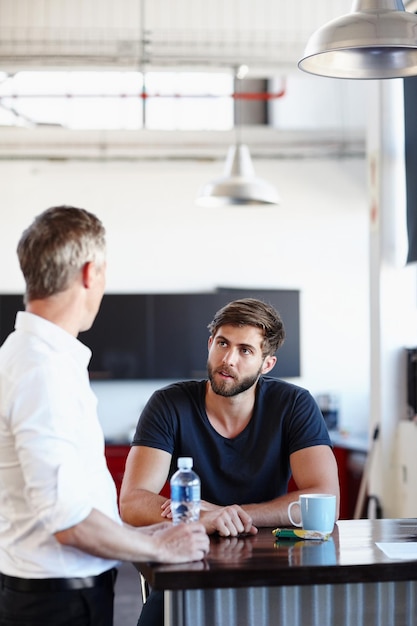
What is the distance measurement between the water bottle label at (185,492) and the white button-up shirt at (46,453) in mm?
414

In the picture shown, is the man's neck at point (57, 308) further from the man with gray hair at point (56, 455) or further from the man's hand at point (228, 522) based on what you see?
the man's hand at point (228, 522)

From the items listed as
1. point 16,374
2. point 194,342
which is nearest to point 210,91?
point 194,342

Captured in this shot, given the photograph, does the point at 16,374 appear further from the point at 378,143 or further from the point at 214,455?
the point at 378,143

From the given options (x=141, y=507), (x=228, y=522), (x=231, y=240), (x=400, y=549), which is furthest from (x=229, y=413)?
(x=231, y=240)

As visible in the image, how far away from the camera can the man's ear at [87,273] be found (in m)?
1.83

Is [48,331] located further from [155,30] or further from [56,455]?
[155,30]

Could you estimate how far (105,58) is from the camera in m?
5.91

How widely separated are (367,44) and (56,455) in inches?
59.1

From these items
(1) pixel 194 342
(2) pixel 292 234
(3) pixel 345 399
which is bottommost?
(3) pixel 345 399

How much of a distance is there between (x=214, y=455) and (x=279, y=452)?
19 centimetres

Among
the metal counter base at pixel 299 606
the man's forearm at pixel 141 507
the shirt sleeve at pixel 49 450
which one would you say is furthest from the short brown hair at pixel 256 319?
the shirt sleeve at pixel 49 450

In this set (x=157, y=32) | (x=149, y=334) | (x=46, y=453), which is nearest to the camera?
(x=46, y=453)

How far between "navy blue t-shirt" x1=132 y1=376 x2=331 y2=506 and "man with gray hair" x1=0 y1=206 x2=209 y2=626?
2.73ft

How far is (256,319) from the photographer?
113 inches
